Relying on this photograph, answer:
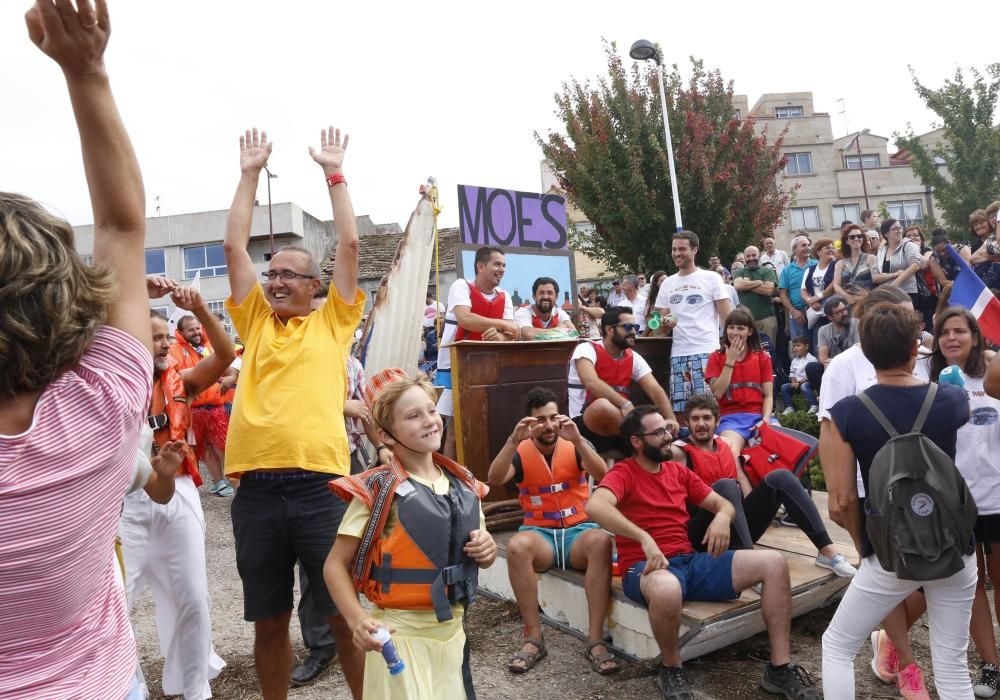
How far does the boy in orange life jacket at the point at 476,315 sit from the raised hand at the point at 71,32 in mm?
4836

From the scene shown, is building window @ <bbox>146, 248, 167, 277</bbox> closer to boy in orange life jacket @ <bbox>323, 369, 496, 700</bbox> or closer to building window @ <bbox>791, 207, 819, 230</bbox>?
building window @ <bbox>791, 207, 819, 230</bbox>

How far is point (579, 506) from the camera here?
4.91m

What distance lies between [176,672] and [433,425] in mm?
2260

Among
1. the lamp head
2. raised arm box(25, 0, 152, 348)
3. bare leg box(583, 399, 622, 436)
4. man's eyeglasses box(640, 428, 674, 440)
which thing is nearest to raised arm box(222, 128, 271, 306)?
raised arm box(25, 0, 152, 348)

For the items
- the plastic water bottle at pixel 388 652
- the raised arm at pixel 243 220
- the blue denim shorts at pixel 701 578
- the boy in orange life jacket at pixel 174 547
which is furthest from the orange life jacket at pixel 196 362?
the plastic water bottle at pixel 388 652

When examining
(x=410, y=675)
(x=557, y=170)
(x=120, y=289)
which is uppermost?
(x=557, y=170)

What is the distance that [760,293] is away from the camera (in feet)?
33.0

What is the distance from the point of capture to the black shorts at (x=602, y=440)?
593 centimetres

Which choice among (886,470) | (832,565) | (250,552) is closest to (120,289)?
(250,552)

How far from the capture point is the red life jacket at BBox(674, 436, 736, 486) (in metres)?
4.88

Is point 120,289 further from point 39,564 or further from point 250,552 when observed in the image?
point 250,552

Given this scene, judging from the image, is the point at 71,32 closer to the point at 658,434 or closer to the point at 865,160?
the point at 658,434

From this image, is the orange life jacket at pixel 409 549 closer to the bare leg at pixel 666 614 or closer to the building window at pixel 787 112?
the bare leg at pixel 666 614

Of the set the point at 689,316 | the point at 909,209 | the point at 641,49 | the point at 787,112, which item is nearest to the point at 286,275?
the point at 689,316
